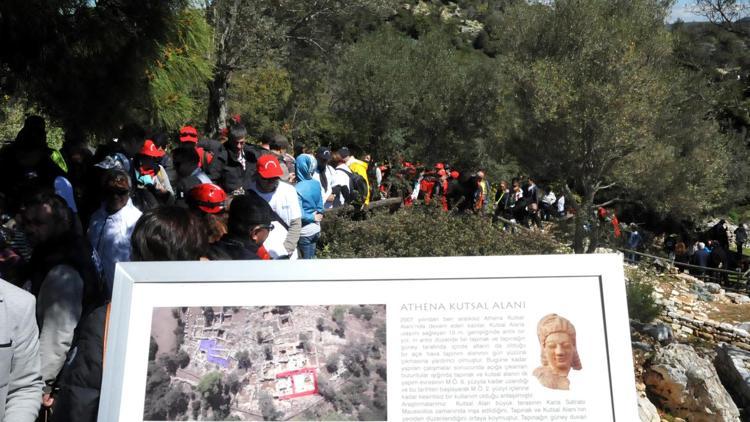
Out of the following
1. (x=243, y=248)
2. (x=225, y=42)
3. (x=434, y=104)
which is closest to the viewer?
(x=243, y=248)

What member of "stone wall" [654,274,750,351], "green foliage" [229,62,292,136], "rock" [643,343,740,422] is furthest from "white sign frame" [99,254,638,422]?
"green foliage" [229,62,292,136]

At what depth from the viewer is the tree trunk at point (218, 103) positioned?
20.5 m

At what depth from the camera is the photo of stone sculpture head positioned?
2.12 m

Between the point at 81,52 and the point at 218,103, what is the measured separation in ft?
50.8

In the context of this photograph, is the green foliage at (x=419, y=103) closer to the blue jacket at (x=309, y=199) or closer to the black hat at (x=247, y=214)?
the blue jacket at (x=309, y=199)

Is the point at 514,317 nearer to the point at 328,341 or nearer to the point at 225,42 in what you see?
the point at 328,341

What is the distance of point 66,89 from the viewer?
228 inches

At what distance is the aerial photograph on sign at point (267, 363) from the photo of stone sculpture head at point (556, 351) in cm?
52

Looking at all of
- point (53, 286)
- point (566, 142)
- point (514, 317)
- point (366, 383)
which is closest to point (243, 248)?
point (53, 286)

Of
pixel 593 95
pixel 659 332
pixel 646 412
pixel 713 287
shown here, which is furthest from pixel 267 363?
pixel 713 287

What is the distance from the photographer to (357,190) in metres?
9.41

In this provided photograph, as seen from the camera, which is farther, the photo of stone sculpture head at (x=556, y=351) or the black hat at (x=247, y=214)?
the black hat at (x=247, y=214)

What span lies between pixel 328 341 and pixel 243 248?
1441 millimetres

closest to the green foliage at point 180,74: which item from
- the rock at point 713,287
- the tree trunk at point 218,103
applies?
the tree trunk at point 218,103
